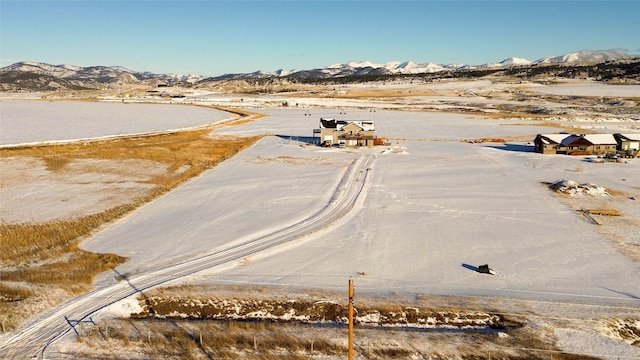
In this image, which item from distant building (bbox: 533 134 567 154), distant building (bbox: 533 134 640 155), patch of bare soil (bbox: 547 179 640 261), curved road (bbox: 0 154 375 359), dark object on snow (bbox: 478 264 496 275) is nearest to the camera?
curved road (bbox: 0 154 375 359)

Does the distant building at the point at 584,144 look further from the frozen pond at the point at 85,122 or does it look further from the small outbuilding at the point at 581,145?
the frozen pond at the point at 85,122

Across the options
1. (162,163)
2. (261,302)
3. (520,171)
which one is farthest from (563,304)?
(162,163)

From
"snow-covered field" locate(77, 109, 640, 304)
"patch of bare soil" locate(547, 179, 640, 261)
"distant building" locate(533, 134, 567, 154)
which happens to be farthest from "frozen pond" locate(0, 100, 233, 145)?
"patch of bare soil" locate(547, 179, 640, 261)

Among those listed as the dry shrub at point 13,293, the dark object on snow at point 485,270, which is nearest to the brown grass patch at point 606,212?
the dark object on snow at point 485,270

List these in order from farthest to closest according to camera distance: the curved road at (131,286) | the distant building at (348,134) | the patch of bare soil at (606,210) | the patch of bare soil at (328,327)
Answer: the distant building at (348,134), the patch of bare soil at (606,210), the curved road at (131,286), the patch of bare soil at (328,327)

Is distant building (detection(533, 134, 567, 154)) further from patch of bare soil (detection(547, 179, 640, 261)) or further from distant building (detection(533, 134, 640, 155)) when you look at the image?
patch of bare soil (detection(547, 179, 640, 261))

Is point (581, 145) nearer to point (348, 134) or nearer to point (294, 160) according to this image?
point (348, 134)

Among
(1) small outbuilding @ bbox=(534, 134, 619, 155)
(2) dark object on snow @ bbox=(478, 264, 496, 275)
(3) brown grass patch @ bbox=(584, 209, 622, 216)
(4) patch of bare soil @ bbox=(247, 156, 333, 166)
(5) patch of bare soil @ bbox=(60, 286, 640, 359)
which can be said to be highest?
(1) small outbuilding @ bbox=(534, 134, 619, 155)
